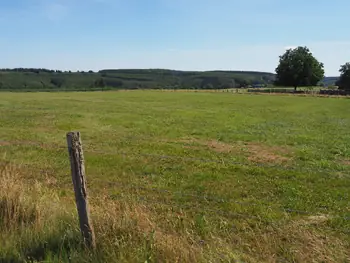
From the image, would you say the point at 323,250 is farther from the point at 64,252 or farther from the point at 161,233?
the point at 64,252

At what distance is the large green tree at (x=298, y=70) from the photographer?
380ft

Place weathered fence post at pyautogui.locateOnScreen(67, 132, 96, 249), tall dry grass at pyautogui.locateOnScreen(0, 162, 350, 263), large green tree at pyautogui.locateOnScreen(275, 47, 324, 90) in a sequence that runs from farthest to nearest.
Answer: large green tree at pyautogui.locateOnScreen(275, 47, 324, 90) < weathered fence post at pyautogui.locateOnScreen(67, 132, 96, 249) < tall dry grass at pyautogui.locateOnScreen(0, 162, 350, 263)

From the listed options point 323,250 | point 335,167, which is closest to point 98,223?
point 323,250

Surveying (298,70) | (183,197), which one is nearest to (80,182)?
(183,197)

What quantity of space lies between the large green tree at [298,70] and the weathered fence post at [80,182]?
118 metres

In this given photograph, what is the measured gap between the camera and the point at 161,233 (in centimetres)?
493

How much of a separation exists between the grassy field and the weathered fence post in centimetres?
15

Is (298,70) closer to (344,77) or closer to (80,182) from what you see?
(344,77)

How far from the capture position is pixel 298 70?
11494 cm

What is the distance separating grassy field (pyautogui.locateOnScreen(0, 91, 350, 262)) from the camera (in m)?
4.69

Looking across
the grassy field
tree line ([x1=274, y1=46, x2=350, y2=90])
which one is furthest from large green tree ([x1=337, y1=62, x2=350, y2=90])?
the grassy field

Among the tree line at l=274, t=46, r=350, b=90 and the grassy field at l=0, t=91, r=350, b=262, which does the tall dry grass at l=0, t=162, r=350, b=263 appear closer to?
the grassy field at l=0, t=91, r=350, b=262

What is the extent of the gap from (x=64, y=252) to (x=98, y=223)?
64cm

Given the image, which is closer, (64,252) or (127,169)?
(64,252)
